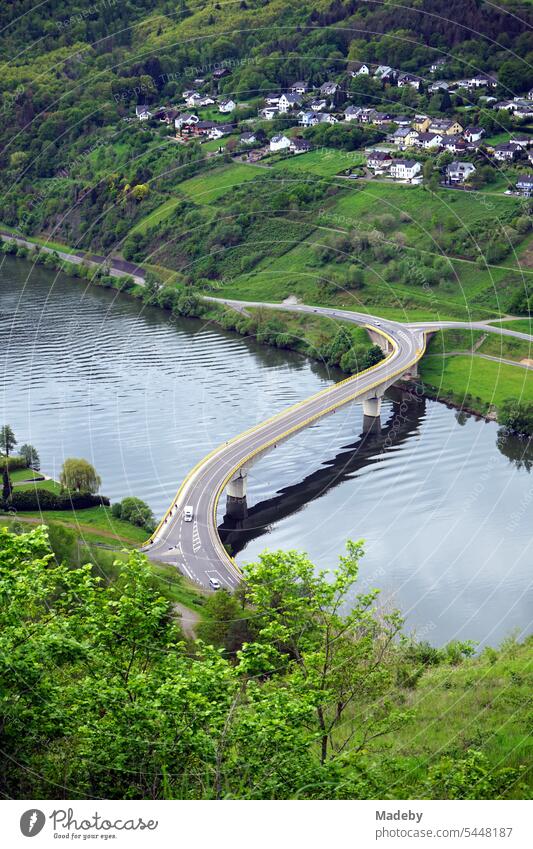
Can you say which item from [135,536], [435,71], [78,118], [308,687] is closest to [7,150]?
[78,118]

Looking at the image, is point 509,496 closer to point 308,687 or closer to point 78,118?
point 308,687

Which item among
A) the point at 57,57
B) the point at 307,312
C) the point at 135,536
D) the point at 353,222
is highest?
the point at 57,57

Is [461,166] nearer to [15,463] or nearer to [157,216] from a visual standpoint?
[157,216]

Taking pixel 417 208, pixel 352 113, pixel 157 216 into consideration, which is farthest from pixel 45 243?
pixel 417 208

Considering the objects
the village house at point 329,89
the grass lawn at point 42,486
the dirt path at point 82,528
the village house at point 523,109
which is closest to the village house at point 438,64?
the village house at point 523,109

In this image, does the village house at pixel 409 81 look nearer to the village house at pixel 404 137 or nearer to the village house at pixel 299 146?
the village house at pixel 404 137

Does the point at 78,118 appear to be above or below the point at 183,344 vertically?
above

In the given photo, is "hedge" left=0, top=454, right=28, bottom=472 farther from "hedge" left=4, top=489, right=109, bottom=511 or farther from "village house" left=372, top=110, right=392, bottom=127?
"village house" left=372, top=110, right=392, bottom=127

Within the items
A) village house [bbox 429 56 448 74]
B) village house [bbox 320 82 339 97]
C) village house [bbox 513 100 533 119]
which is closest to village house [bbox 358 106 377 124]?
village house [bbox 320 82 339 97]
